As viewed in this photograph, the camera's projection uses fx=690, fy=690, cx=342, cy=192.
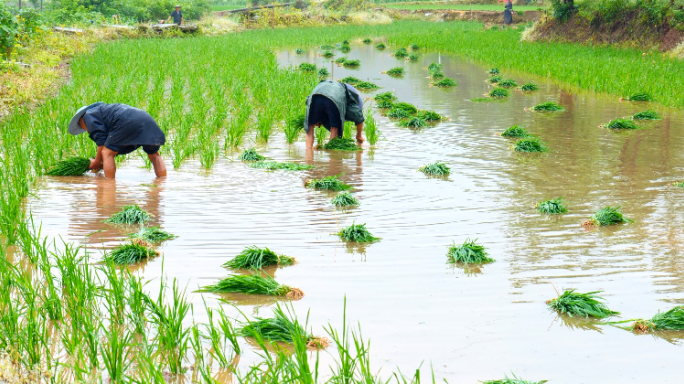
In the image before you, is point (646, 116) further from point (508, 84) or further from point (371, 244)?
point (371, 244)

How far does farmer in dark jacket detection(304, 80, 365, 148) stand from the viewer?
6785 millimetres

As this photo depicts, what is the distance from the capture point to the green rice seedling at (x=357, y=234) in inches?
160

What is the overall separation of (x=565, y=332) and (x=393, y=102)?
315 inches

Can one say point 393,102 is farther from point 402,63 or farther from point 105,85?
point 402,63

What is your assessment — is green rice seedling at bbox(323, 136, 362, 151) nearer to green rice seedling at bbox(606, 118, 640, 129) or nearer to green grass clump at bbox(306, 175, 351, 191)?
green grass clump at bbox(306, 175, 351, 191)

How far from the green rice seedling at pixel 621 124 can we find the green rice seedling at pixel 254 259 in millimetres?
5799

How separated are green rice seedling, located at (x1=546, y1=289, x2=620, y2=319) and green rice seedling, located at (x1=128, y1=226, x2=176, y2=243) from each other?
2245mm

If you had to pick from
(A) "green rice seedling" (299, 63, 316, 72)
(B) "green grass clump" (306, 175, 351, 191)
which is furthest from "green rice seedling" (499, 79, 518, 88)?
(B) "green grass clump" (306, 175, 351, 191)

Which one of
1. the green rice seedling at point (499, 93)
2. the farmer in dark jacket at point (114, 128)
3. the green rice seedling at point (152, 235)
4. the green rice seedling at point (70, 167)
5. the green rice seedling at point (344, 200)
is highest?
the green rice seedling at point (499, 93)

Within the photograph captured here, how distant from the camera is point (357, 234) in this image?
4.09 m

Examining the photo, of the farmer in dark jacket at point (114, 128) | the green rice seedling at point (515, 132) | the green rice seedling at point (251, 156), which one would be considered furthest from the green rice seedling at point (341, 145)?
the farmer in dark jacket at point (114, 128)

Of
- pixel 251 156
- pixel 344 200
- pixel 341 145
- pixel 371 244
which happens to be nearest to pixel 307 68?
pixel 341 145

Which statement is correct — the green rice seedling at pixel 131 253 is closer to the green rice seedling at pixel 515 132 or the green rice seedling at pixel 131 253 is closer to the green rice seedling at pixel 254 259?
the green rice seedling at pixel 254 259

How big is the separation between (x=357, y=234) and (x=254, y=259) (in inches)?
29.5
